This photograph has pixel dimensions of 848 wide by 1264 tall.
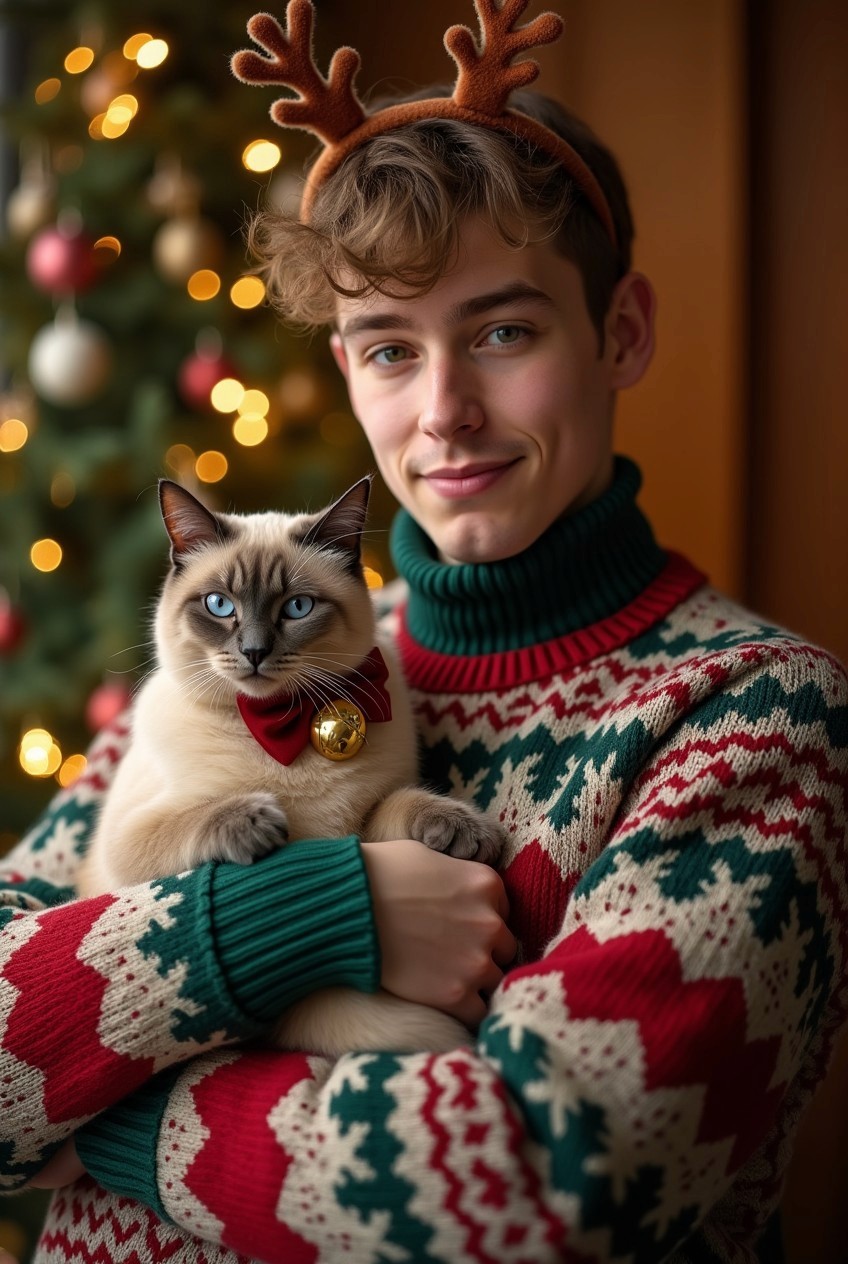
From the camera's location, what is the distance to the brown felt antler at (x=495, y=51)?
4.06 feet

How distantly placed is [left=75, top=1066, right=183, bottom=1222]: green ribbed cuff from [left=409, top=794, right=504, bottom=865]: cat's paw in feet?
1.29

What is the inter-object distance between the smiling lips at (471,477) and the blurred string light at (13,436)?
5.13 ft

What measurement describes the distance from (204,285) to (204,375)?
0.87 ft

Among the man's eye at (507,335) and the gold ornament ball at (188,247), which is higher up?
the gold ornament ball at (188,247)

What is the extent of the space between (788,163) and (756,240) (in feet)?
0.58

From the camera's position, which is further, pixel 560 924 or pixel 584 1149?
pixel 560 924

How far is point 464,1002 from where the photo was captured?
113 centimetres

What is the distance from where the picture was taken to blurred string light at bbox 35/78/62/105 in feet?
8.23

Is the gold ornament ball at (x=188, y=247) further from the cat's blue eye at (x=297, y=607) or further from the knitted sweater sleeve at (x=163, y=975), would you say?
the knitted sweater sleeve at (x=163, y=975)

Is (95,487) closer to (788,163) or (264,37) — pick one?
(264,37)

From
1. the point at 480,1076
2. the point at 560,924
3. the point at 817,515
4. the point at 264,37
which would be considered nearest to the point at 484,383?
the point at 264,37

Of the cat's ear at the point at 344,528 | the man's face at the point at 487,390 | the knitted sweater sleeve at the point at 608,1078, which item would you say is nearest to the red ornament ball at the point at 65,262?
the man's face at the point at 487,390

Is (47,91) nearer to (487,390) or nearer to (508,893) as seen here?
(487,390)

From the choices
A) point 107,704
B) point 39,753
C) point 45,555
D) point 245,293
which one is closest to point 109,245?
point 245,293
